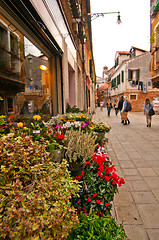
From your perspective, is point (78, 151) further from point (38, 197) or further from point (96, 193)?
point (38, 197)

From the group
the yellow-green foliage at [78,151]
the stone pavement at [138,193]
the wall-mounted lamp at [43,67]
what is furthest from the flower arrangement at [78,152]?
the wall-mounted lamp at [43,67]

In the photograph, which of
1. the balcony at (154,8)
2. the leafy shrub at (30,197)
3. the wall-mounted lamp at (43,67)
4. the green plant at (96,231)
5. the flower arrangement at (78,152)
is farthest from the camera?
the balcony at (154,8)

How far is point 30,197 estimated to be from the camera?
40.1 inches

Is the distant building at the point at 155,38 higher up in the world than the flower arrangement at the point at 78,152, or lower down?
higher up

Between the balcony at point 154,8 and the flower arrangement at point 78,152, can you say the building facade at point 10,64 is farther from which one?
the balcony at point 154,8

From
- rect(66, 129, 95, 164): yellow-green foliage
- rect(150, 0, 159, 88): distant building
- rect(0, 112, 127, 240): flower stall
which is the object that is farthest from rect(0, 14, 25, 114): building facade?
Result: rect(150, 0, 159, 88): distant building

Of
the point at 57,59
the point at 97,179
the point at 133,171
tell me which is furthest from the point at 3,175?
the point at 57,59

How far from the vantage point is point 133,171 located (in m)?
3.55

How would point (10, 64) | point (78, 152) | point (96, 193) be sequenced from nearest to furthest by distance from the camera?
point (96, 193)
point (78, 152)
point (10, 64)

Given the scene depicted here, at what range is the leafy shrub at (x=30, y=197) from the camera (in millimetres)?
935

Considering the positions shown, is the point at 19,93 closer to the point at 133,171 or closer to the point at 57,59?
the point at 57,59

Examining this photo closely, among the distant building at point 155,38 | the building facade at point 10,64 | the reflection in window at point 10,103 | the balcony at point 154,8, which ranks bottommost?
the reflection in window at point 10,103

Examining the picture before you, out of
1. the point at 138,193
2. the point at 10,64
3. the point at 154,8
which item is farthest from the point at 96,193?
the point at 154,8

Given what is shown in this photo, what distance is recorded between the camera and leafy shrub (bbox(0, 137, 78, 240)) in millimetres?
935
